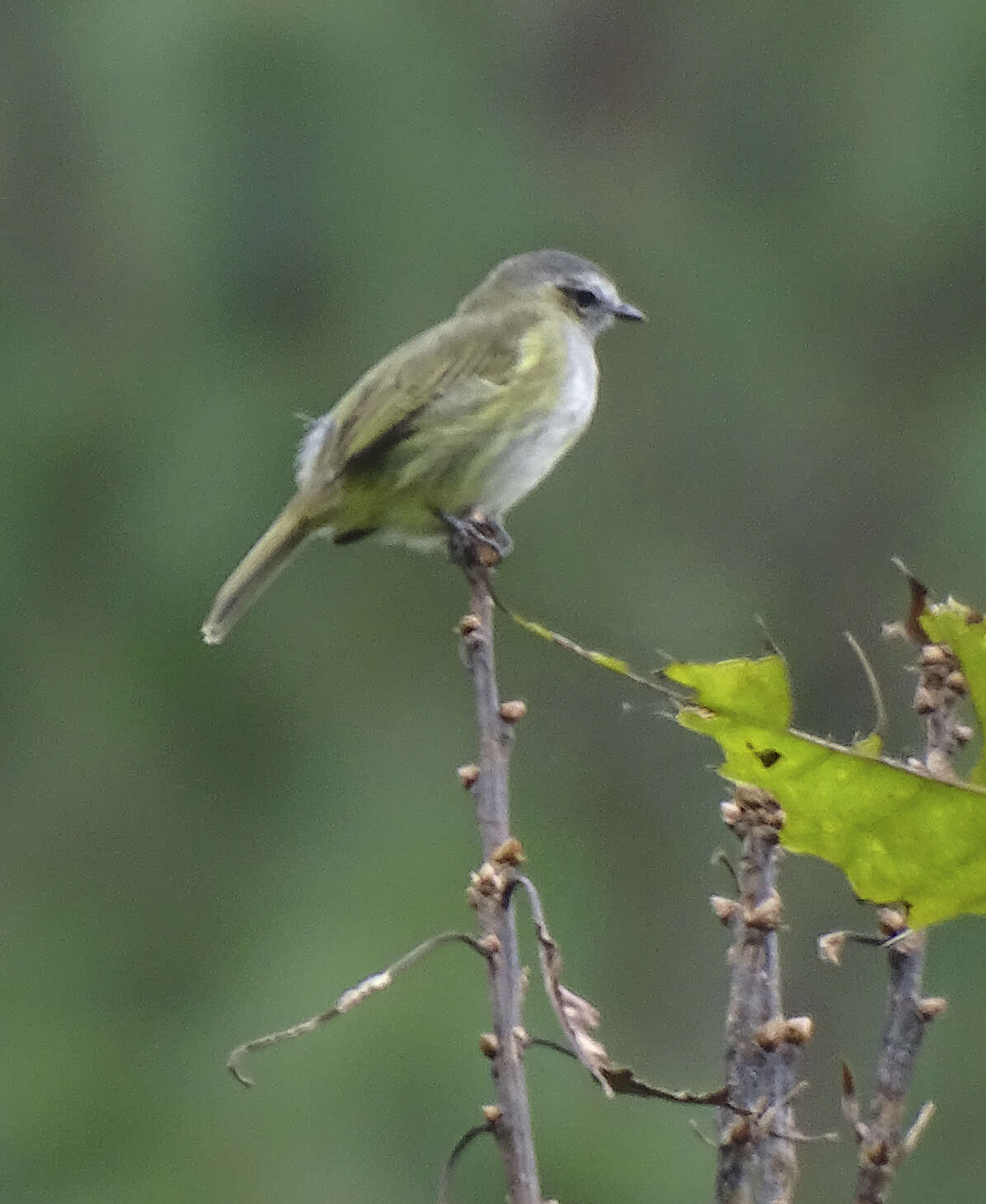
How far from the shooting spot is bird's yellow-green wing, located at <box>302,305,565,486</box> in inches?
185

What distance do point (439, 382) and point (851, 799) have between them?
3601mm

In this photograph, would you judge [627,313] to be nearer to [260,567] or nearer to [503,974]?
[260,567]

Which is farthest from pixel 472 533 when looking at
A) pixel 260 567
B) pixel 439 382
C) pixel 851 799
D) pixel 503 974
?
pixel 851 799

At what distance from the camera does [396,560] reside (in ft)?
31.9

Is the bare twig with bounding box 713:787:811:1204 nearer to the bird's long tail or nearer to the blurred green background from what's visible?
the bird's long tail

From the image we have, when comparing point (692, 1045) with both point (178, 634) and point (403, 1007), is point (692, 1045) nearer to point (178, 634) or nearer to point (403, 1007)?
point (403, 1007)

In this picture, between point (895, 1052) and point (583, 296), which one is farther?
point (583, 296)

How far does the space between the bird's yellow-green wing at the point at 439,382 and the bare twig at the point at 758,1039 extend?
315cm

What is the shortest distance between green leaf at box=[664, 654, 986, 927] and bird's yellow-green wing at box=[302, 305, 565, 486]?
332 centimetres

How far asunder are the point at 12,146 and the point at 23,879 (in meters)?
3.25

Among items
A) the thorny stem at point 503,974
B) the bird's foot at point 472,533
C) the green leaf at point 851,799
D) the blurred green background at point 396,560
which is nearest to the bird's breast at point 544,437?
the bird's foot at point 472,533

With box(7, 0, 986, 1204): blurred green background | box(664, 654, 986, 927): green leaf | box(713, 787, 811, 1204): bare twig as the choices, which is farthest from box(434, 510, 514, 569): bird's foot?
box(7, 0, 986, 1204): blurred green background

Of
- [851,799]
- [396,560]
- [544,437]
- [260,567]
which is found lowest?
[396,560]

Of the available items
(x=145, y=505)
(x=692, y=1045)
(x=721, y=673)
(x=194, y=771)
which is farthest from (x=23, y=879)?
(x=721, y=673)
